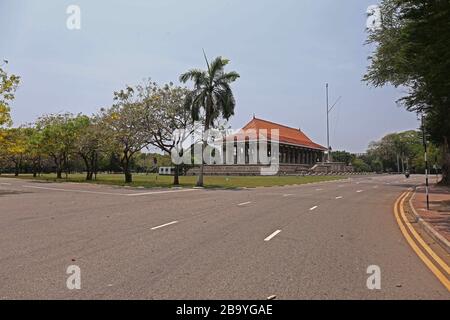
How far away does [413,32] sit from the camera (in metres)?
11.9

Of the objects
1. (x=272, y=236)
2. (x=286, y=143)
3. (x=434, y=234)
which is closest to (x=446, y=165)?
(x=434, y=234)

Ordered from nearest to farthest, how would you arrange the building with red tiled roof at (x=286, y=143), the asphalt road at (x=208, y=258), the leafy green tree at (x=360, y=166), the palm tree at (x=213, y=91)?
the asphalt road at (x=208, y=258) < the palm tree at (x=213, y=91) < the building with red tiled roof at (x=286, y=143) < the leafy green tree at (x=360, y=166)

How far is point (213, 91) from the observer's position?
3997cm

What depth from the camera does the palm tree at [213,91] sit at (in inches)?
1562

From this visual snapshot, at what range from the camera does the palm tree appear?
1562 inches

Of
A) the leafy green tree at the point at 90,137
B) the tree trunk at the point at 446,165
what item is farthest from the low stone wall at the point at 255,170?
the tree trunk at the point at 446,165

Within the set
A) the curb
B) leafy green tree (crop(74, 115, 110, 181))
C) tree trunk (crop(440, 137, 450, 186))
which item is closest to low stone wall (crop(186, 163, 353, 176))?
leafy green tree (crop(74, 115, 110, 181))

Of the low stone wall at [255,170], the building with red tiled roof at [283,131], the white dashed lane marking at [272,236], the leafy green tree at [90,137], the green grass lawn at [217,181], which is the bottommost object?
the white dashed lane marking at [272,236]

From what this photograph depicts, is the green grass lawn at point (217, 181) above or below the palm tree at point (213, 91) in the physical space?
below

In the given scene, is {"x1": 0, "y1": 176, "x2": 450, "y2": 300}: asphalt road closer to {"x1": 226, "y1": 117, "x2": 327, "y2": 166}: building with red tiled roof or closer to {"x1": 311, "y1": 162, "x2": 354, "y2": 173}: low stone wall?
{"x1": 226, "y1": 117, "x2": 327, "y2": 166}: building with red tiled roof

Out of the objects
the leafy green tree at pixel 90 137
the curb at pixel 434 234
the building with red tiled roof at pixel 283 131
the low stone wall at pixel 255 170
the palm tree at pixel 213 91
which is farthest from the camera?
the building with red tiled roof at pixel 283 131

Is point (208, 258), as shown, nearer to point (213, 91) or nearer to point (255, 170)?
point (213, 91)

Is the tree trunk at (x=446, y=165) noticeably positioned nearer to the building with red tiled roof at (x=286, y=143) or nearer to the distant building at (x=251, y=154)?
the distant building at (x=251, y=154)
